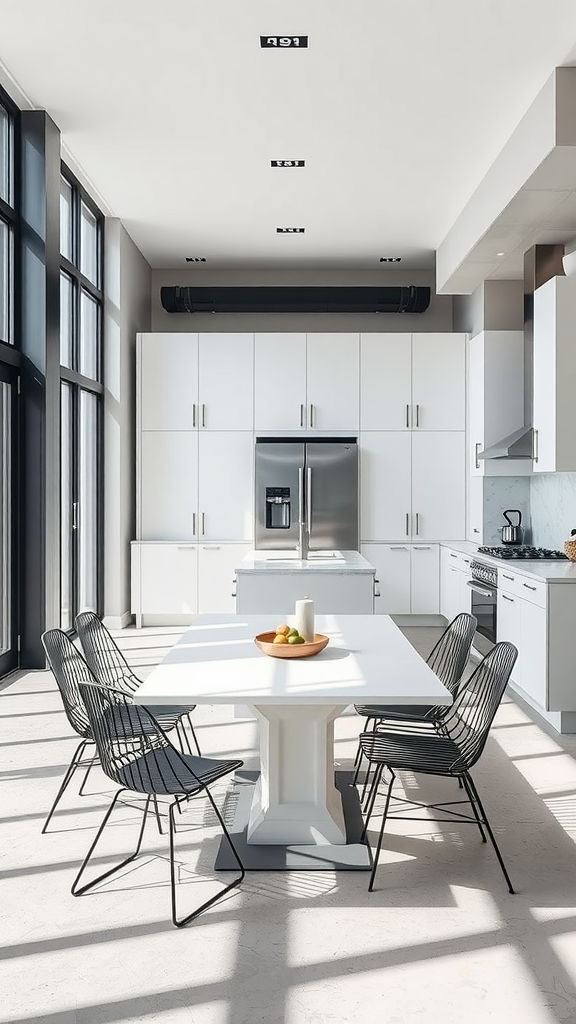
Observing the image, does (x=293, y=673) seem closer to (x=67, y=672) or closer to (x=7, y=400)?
(x=67, y=672)

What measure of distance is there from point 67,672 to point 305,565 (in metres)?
2.09

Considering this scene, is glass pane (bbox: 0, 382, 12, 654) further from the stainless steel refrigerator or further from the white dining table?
the stainless steel refrigerator

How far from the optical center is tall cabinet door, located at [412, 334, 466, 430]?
794 cm

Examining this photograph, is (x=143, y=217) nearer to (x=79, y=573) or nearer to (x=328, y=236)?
(x=328, y=236)

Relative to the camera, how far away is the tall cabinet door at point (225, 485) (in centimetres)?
799

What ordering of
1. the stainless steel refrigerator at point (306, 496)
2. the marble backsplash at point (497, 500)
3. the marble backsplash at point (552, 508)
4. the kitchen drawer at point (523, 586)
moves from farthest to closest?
the stainless steel refrigerator at point (306, 496) < the marble backsplash at point (497, 500) < the marble backsplash at point (552, 508) < the kitchen drawer at point (523, 586)

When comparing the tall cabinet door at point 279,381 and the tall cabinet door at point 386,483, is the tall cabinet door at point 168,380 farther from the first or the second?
the tall cabinet door at point 386,483

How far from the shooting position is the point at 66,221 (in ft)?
20.8

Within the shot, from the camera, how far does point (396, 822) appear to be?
3258 millimetres

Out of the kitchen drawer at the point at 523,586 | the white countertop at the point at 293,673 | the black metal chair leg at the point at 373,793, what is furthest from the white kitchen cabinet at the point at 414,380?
Answer: the black metal chair leg at the point at 373,793

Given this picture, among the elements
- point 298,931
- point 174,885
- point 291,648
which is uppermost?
point 291,648

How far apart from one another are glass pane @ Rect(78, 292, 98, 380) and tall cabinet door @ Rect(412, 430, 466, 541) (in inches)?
118

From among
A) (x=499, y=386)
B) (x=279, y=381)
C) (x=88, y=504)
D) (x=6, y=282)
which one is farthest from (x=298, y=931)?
(x=279, y=381)

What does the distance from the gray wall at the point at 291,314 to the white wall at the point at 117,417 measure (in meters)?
0.96
